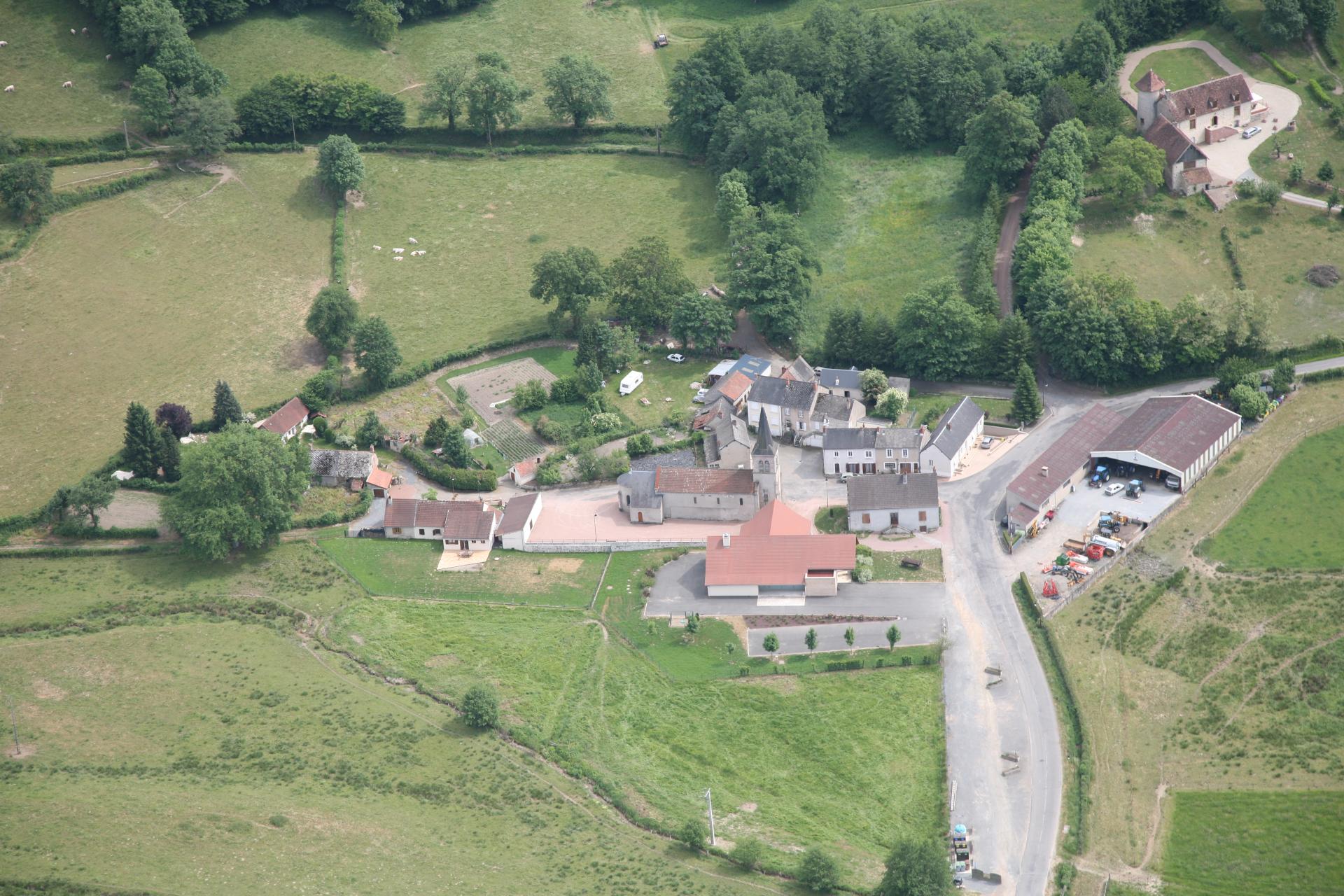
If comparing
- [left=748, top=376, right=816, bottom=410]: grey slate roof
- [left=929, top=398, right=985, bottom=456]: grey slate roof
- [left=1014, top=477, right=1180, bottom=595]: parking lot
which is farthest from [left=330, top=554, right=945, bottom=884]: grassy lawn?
[left=929, top=398, right=985, bottom=456]: grey slate roof

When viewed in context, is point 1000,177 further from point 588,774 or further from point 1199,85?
point 588,774

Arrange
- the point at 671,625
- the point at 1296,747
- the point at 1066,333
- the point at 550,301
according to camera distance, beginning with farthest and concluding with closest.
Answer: the point at 550,301, the point at 1066,333, the point at 671,625, the point at 1296,747

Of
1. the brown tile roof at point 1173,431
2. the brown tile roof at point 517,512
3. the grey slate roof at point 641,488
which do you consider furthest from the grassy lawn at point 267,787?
the brown tile roof at point 1173,431

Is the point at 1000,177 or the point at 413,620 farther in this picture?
the point at 1000,177

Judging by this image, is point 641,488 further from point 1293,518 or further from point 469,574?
point 1293,518

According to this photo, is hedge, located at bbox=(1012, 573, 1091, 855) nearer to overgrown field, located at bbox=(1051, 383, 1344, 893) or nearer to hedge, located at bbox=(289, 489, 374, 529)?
overgrown field, located at bbox=(1051, 383, 1344, 893)

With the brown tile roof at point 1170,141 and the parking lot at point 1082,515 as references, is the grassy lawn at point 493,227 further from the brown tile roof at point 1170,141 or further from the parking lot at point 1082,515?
the parking lot at point 1082,515

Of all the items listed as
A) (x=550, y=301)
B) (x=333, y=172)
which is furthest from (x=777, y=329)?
(x=333, y=172)
